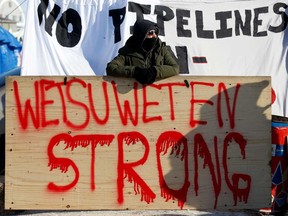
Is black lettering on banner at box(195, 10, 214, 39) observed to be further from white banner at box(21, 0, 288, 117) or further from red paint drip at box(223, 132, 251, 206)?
red paint drip at box(223, 132, 251, 206)

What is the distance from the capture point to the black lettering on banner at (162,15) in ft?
25.5

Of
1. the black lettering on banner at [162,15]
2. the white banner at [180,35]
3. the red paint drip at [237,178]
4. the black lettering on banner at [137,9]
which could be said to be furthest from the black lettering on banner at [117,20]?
the red paint drip at [237,178]

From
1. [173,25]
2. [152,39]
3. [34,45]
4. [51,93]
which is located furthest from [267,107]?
[34,45]

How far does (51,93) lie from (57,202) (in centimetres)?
91

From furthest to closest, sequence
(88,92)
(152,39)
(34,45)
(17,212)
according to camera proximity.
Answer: (34,45) < (17,212) < (152,39) < (88,92)

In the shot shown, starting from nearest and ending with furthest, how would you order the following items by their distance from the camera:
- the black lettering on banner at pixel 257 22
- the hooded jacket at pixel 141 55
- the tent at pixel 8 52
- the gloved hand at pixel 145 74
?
the gloved hand at pixel 145 74 → the hooded jacket at pixel 141 55 → the black lettering on banner at pixel 257 22 → the tent at pixel 8 52

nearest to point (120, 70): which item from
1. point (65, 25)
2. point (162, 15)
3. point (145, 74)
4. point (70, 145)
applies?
point (145, 74)

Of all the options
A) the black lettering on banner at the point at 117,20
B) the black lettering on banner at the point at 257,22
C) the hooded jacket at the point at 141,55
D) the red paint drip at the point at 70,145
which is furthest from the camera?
the black lettering on banner at the point at 257,22

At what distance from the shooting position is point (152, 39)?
16.1 ft

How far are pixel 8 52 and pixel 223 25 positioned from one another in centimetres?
850

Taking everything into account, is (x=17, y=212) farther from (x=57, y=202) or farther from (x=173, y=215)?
(x=173, y=215)

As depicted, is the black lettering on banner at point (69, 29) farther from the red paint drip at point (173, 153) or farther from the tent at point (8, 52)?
the tent at point (8, 52)

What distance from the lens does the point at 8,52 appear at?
1487cm

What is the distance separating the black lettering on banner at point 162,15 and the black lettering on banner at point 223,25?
663mm
